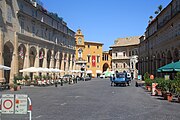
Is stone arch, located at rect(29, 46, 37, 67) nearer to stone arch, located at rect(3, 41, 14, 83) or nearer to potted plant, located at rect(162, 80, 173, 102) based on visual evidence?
stone arch, located at rect(3, 41, 14, 83)

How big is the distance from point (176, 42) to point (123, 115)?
2584cm

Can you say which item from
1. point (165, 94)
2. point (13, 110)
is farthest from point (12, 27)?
point (13, 110)

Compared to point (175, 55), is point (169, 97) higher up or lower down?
lower down

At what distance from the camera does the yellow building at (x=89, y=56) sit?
92062mm

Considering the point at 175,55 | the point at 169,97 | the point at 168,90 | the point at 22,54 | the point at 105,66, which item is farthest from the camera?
the point at 105,66

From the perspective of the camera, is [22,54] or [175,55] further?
[22,54]

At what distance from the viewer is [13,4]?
38.9 meters

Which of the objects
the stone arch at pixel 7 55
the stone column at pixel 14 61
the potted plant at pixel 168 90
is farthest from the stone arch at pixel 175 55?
the stone arch at pixel 7 55

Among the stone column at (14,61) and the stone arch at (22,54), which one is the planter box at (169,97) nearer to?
the stone column at (14,61)

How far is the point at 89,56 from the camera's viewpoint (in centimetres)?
9762

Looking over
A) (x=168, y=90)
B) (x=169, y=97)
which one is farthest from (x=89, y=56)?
(x=169, y=97)

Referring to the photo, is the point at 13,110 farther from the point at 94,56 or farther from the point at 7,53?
the point at 94,56

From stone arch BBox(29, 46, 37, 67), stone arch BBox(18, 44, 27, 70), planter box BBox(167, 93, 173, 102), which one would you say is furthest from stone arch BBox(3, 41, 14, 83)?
planter box BBox(167, 93, 173, 102)

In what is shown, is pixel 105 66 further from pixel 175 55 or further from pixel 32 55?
pixel 175 55
